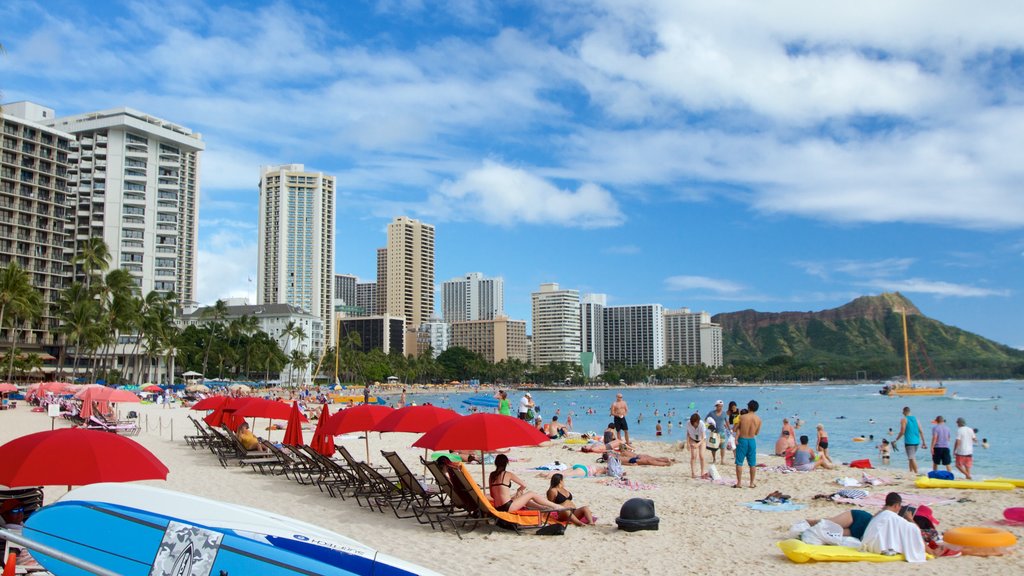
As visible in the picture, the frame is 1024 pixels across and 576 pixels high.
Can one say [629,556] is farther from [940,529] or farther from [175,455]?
[175,455]

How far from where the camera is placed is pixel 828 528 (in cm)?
927

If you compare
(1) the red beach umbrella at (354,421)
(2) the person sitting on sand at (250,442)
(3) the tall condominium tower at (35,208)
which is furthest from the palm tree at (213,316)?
(1) the red beach umbrella at (354,421)

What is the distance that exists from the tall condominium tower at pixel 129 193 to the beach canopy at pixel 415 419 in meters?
87.8

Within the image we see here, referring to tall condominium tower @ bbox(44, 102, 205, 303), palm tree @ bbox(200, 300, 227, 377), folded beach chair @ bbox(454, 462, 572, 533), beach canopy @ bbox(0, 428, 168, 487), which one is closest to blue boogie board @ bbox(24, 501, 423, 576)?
beach canopy @ bbox(0, 428, 168, 487)

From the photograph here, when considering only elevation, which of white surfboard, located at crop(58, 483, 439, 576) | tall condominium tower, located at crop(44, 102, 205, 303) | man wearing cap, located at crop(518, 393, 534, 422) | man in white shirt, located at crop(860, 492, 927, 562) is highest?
tall condominium tower, located at crop(44, 102, 205, 303)

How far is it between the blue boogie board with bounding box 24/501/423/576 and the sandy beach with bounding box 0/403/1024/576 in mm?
1509

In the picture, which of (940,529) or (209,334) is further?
(209,334)

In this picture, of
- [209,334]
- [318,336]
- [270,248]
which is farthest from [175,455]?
[270,248]

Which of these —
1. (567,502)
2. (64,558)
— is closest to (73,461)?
(64,558)

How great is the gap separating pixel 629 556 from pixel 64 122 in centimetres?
10959

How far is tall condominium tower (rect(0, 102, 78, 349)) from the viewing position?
256ft

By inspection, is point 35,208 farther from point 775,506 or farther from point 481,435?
point 775,506

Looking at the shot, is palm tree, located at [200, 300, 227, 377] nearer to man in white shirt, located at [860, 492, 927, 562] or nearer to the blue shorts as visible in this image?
the blue shorts

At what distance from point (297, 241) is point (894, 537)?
540ft
